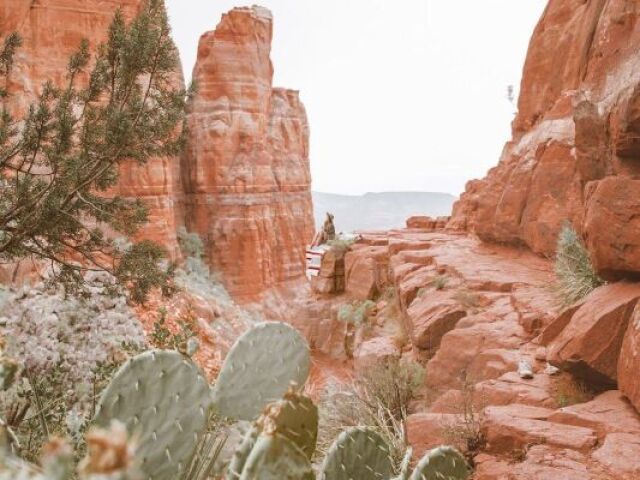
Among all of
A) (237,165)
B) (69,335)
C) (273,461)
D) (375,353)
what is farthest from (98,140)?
(237,165)

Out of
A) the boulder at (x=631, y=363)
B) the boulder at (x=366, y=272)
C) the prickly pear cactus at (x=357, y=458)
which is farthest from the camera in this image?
the boulder at (x=366, y=272)

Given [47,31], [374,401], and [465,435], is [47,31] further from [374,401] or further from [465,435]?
[465,435]

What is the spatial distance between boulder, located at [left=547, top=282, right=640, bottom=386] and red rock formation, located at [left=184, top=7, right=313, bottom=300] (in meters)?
20.2

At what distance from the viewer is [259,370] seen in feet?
7.20

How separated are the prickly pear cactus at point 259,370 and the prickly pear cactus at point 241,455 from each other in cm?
71

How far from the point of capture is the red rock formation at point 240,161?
74.1 feet

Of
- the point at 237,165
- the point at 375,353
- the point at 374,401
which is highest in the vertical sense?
the point at 237,165

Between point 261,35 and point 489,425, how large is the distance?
23032 mm

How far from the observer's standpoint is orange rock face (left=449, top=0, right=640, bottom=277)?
403 centimetres

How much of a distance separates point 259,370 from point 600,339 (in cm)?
269

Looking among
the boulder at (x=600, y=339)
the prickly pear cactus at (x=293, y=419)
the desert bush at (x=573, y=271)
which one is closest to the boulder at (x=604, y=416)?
the boulder at (x=600, y=339)

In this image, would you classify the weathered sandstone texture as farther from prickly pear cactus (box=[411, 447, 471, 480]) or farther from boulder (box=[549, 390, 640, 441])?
prickly pear cactus (box=[411, 447, 471, 480])

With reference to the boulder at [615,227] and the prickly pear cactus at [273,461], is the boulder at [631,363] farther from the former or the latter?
the prickly pear cactus at [273,461]

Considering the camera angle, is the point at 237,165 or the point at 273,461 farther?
the point at 237,165
